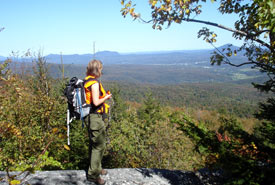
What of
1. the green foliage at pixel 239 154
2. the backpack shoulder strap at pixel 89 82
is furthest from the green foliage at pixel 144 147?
the green foliage at pixel 239 154

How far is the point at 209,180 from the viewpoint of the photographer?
4414 mm

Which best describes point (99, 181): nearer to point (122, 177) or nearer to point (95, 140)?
point (122, 177)

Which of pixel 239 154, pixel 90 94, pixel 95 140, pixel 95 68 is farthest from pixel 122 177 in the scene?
pixel 239 154

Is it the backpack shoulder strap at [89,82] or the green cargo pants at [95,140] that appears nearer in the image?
the backpack shoulder strap at [89,82]

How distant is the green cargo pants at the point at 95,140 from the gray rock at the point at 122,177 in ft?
1.06

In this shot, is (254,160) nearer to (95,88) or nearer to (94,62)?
(95,88)

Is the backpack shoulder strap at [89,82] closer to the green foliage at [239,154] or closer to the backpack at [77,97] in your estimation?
the backpack at [77,97]

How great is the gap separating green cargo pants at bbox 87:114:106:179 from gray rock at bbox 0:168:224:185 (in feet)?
1.06

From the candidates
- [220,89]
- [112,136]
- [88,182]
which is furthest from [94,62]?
[220,89]

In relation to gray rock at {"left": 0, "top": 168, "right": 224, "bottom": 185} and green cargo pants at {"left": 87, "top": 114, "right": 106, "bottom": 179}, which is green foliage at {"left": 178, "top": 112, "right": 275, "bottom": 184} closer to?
green cargo pants at {"left": 87, "top": 114, "right": 106, "bottom": 179}

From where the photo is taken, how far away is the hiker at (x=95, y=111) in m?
3.57

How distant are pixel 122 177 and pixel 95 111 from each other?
1.68m

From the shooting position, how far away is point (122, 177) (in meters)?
4.38

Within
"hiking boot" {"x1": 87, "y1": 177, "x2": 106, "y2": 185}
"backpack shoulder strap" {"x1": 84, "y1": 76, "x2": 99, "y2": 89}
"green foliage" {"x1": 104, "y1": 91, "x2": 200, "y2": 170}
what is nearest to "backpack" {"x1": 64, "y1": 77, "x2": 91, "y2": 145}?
"backpack shoulder strap" {"x1": 84, "y1": 76, "x2": 99, "y2": 89}
